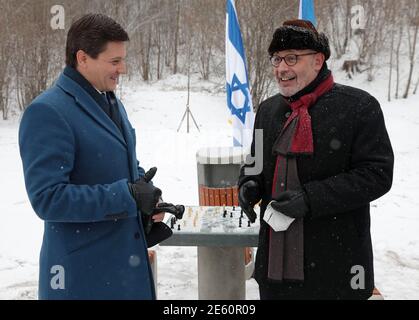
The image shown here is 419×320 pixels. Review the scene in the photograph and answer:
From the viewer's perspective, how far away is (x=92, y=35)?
1813 mm

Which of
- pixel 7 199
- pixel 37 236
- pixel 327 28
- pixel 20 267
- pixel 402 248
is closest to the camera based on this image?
pixel 20 267

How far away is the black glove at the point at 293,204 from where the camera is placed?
1930 mm

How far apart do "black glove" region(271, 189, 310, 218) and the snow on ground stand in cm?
244

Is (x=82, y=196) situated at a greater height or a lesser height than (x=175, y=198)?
greater

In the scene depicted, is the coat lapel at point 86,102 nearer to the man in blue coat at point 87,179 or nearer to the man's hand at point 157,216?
the man in blue coat at point 87,179

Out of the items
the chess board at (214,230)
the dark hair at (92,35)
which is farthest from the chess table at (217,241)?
the dark hair at (92,35)

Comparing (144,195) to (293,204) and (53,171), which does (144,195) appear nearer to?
(53,171)

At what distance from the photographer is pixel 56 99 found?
177 cm

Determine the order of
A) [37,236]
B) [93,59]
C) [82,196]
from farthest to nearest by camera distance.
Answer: [37,236]
[93,59]
[82,196]

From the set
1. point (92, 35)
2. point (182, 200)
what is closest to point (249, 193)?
point (92, 35)

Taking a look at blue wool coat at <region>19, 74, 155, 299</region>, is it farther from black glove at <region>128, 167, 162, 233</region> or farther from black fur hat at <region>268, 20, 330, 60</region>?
black fur hat at <region>268, 20, 330, 60</region>
